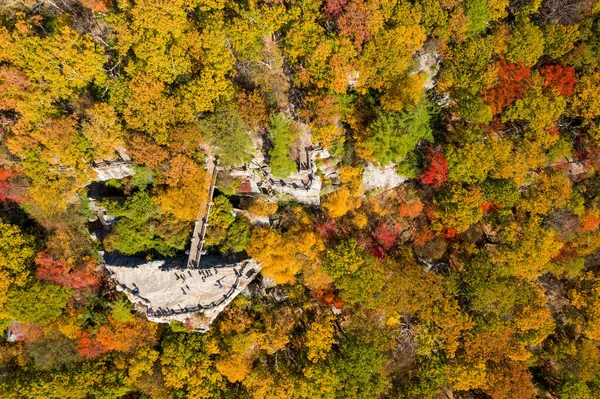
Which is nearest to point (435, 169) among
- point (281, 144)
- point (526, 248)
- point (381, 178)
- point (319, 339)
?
point (381, 178)

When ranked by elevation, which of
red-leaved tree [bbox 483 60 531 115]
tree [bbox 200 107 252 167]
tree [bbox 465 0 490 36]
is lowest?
tree [bbox 200 107 252 167]

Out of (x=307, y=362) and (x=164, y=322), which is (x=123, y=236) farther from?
(x=307, y=362)

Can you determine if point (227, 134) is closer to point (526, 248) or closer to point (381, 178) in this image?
point (381, 178)

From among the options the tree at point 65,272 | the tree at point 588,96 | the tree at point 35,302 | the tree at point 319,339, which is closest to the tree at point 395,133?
the tree at point 588,96

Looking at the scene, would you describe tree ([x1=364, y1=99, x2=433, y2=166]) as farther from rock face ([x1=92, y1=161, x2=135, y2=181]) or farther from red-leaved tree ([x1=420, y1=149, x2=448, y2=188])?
rock face ([x1=92, y1=161, x2=135, y2=181])

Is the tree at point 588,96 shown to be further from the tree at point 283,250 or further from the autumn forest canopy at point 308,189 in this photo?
the tree at point 283,250

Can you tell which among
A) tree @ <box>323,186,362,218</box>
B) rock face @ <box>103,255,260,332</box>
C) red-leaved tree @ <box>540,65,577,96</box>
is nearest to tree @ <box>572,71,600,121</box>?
red-leaved tree @ <box>540,65,577,96</box>
